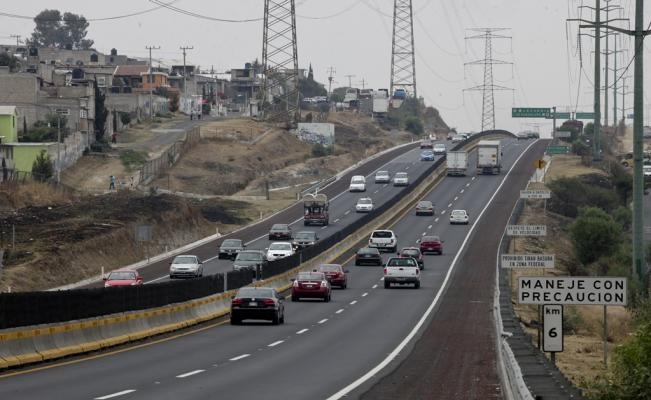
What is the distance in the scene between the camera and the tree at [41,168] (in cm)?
10050

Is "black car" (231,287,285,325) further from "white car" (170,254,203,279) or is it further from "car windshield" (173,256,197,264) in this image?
"car windshield" (173,256,197,264)

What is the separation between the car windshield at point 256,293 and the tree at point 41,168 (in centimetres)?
6201

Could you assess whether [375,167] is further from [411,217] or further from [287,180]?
[411,217]

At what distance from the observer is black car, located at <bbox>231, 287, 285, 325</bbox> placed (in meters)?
40.5

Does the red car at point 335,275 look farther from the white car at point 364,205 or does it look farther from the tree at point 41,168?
the white car at point 364,205

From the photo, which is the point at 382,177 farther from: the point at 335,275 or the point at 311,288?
the point at 311,288

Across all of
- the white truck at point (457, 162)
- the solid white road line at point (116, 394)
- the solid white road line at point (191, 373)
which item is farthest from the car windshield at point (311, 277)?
the white truck at point (457, 162)

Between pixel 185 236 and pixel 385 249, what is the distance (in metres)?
16.8

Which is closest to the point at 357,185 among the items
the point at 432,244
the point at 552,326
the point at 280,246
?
the point at 432,244

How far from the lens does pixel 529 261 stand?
137 ft

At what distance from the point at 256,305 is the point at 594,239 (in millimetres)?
47623

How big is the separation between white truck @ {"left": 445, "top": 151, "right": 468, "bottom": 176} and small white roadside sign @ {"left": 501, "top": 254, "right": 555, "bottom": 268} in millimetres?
86725

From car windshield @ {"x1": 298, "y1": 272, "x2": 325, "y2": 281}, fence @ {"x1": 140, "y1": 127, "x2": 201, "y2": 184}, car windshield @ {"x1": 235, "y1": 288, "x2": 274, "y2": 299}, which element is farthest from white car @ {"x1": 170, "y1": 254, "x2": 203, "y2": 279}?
fence @ {"x1": 140, "y1": 127, "x2": 201, "y2": 184}

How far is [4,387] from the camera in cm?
2145
